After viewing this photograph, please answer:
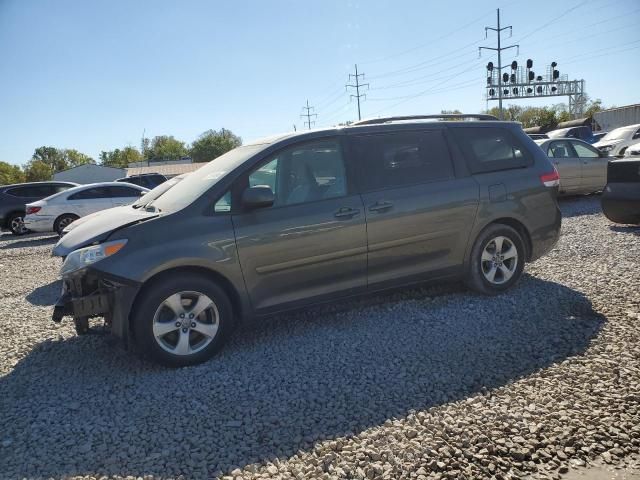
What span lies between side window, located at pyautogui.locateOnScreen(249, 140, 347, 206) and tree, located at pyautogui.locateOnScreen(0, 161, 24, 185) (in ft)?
411

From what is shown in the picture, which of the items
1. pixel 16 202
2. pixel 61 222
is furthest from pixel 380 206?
pixel 16 202

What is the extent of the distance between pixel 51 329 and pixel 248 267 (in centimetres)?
259

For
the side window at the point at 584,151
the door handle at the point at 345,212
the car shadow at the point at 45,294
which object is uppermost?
the side window at the point at 584,151

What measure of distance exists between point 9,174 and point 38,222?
119746 mm

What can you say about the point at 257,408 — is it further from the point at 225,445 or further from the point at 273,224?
the point at 273,224

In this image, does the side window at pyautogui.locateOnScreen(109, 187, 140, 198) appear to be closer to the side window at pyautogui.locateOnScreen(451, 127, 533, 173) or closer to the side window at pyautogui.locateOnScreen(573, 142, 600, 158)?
the side window at pyautogui.locateOnScreen(451, 127, 533, 173)

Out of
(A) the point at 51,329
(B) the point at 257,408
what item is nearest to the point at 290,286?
(B) the point at 257,408

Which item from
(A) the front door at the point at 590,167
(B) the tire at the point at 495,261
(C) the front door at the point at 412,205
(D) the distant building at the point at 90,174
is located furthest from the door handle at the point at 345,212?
(D) the distant building at the point at 90,174

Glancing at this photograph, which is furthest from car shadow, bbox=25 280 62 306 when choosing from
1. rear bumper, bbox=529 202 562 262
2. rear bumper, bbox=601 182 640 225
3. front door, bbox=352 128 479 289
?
rear bumper, bbox=601 182 640 225

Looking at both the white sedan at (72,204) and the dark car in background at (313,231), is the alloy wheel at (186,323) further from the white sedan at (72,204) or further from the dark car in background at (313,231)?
the white sedan at (72,204)

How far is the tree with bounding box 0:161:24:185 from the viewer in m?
110

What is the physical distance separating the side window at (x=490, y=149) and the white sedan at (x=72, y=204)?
10.4 meters

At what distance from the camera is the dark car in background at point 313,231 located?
385 centimetres

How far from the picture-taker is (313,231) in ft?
13.9
